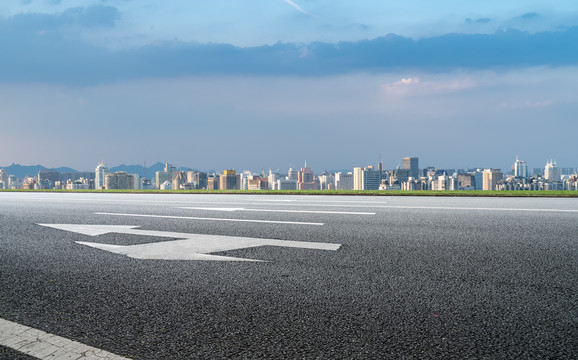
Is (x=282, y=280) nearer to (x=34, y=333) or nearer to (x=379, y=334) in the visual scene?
(x=379, y=334)

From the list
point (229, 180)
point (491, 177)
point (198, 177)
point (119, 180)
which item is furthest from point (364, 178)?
point (119, 180)

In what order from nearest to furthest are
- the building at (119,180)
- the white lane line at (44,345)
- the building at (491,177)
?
the white lane line at (44,345) < the building at (119,180) < the building at (491,177)

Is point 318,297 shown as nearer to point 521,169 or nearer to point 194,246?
point 194,246

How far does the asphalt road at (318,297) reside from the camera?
2395mm

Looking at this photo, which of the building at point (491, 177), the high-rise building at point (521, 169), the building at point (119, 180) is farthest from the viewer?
the high-rise building at point (521, 169)

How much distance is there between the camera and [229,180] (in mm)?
42281

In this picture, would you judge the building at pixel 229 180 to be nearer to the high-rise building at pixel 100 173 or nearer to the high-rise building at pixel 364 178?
the high-rise building at pixel 100 173

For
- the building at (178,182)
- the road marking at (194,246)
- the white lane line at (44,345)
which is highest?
the building at (178,182)

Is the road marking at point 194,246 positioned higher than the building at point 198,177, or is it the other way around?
the building at point 198,177

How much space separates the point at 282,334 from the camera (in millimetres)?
2537

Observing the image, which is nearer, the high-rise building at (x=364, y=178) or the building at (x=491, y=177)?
the building at (x=491, y=177)

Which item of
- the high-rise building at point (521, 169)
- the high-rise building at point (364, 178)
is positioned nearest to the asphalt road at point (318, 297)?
the high-rise building at point (364, 178)

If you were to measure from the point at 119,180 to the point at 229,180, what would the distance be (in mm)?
11259

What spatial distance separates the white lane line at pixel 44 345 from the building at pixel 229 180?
38460mm
